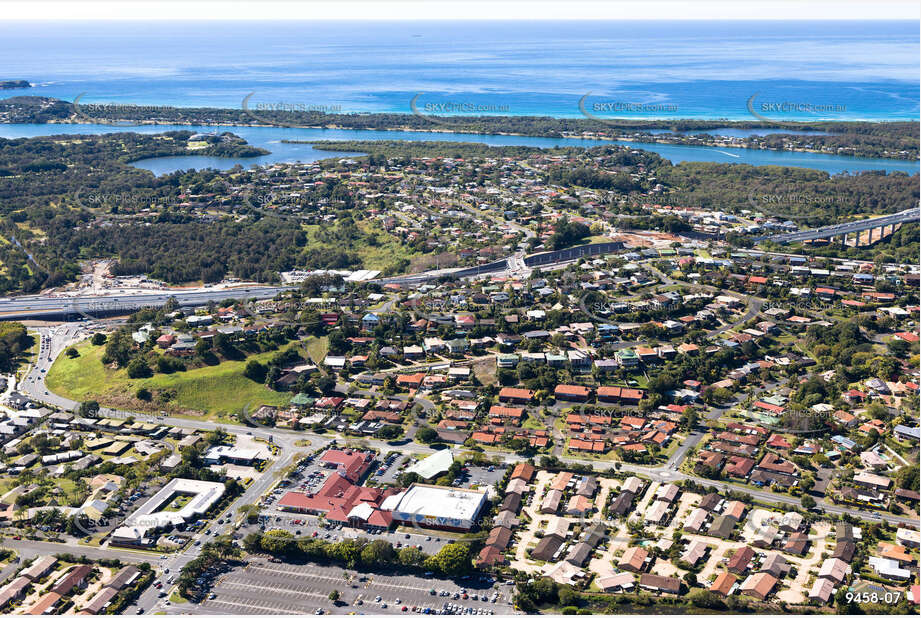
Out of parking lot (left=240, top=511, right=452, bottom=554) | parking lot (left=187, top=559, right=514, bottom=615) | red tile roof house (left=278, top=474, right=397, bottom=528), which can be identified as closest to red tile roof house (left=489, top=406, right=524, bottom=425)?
red tile roof house (left=278, top=474, right=397, bottom=528)

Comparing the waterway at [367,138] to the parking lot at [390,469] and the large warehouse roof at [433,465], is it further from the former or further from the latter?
the large warehouse roof at [433,465]

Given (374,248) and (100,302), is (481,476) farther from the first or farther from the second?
(374,248)

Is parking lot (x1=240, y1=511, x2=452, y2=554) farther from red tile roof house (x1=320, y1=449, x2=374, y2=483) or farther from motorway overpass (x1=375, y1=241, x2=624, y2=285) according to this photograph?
motorway overpass (x1=375, y1=241, x2=624, y2=285)

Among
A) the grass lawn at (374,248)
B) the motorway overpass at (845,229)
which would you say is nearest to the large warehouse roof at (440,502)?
the grass lawn at (374,248)

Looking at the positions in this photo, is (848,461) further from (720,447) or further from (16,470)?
(16,470)

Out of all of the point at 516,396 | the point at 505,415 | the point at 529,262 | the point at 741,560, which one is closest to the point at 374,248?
the point at 529,262

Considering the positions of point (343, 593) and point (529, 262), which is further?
point (529, 262)

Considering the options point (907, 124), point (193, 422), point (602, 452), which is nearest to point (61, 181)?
point (193, 422)
